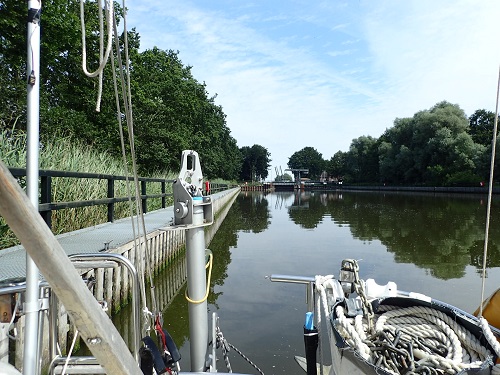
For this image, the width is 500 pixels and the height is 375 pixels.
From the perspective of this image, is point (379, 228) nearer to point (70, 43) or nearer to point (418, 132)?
point (70, 43)

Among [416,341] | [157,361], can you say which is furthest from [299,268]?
[157,361]

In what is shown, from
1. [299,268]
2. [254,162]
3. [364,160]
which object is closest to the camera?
[299,268]

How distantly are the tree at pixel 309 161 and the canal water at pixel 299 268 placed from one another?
102m

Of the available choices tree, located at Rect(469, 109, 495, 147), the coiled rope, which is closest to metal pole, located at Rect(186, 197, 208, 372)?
the coiled rope

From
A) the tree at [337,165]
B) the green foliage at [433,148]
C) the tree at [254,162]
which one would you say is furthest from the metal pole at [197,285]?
the tree at [254,162]

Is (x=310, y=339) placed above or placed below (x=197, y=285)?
below

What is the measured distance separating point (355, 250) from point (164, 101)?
1931 centimetres

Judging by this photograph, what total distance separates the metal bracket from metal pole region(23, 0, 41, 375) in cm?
101

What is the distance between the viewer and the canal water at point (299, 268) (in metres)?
4.66

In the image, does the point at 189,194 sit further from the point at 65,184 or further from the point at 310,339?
the point at 65,184

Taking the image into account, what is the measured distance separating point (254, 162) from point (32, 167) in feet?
376

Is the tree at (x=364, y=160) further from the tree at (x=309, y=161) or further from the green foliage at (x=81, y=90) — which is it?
the green foliage at (x=81, y=90)

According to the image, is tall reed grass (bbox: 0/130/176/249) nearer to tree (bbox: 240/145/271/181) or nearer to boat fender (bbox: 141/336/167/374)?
boat fender (bbox: 141/336/167/374)

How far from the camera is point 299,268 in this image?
795 centimetres
